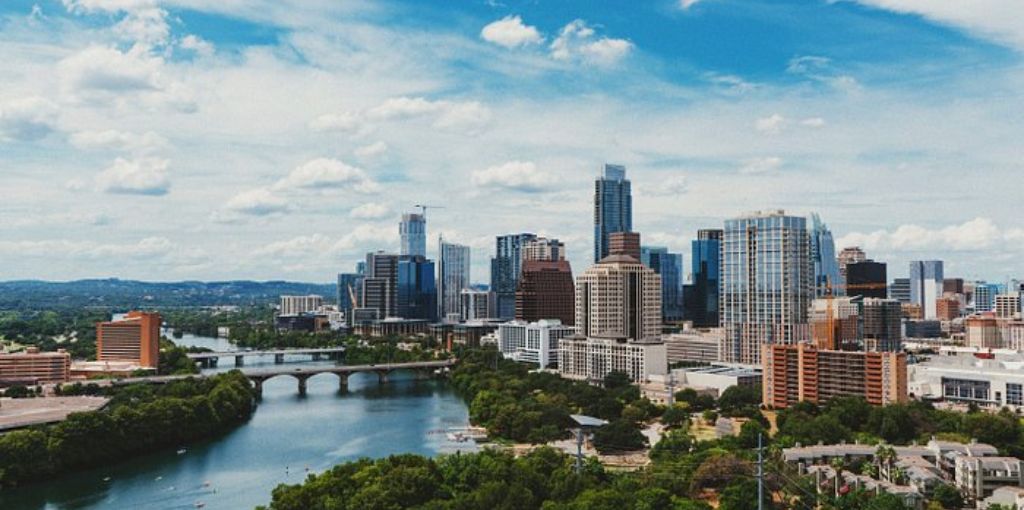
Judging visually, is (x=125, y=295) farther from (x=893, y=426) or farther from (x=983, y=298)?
(x=893, y=426)

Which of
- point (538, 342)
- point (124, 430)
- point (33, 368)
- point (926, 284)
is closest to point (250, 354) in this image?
point (33, 368)

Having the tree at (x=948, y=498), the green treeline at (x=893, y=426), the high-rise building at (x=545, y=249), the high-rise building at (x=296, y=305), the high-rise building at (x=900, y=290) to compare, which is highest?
the high-rise building at (x=545, y=249)

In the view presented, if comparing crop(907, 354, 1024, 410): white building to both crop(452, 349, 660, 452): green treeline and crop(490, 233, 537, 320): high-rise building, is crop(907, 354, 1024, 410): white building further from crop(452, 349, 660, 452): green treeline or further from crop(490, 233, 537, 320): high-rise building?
crop(490, 233, 537, 320): high-rise building

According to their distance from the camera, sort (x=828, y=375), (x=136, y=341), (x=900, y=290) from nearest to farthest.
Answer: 1. (x=828, y=375)
2. (x=136, y=341)
3. (x=900, y=290)

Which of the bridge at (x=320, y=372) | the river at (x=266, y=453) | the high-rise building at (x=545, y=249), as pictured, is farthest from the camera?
the high-rise building at (x=545, y=249)

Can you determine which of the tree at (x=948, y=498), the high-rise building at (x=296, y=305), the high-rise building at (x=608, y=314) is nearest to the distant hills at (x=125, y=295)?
the high-rise building at (x=296, y=305)

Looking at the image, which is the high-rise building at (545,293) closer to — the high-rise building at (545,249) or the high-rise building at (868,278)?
the high-rise building at (545,249)
